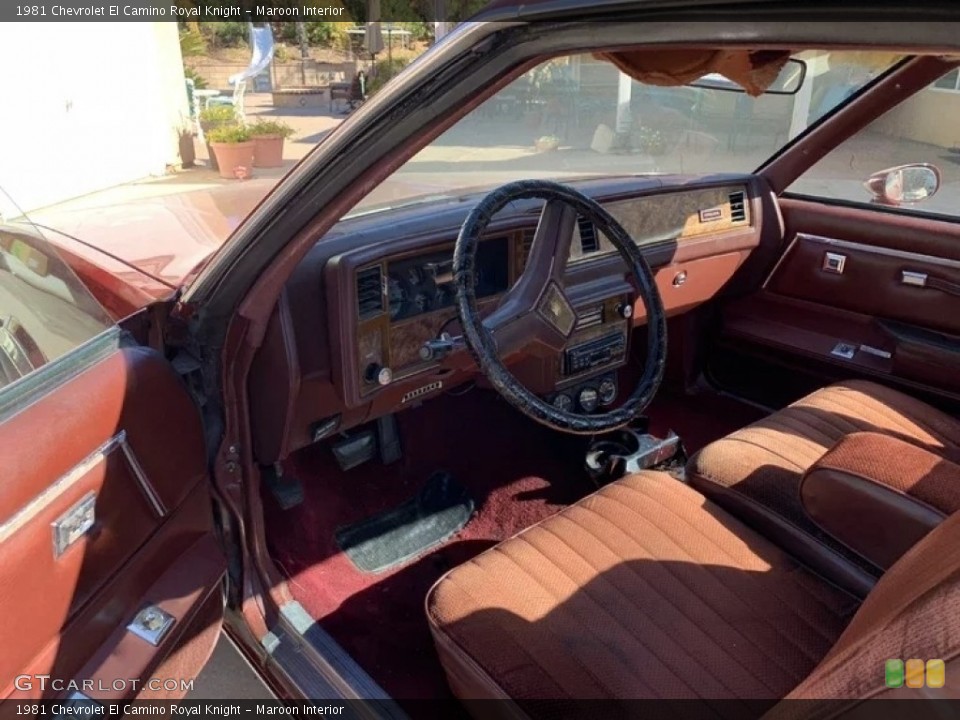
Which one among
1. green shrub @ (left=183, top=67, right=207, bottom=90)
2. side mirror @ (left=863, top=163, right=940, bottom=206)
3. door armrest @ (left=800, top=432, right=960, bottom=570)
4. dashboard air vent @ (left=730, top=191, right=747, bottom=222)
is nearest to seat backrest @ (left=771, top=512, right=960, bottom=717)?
door armrest @ (left=800, top=432, right=960, bottom=570)

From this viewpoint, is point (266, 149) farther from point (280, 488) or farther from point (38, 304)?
point (38, 304)

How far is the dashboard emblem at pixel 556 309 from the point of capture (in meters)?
2.00

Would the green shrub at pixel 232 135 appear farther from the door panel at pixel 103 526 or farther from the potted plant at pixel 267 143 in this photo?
the door panel at pixel 103 526

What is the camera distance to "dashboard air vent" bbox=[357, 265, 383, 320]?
1994 millimetres

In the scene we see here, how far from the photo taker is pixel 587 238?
240 cm

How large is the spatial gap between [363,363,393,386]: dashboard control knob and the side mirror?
194cm

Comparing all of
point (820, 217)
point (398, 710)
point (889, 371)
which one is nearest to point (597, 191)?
point (820, 217)

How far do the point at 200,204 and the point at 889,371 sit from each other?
2437 mm

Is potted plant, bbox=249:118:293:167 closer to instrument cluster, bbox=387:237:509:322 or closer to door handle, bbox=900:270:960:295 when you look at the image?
instrument cluster, bbox=387:237:509:322

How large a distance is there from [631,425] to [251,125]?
8.33 metres

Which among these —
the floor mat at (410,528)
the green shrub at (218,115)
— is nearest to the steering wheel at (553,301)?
the floor mat at (410,528)

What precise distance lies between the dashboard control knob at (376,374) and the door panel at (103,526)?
1.61ft

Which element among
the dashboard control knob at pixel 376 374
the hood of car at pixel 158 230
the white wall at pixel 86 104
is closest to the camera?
the hood of car at pixel 158 230

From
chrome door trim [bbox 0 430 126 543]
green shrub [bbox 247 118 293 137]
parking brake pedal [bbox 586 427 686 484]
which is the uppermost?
chrome door trim [bbox 0 430 126 543]
